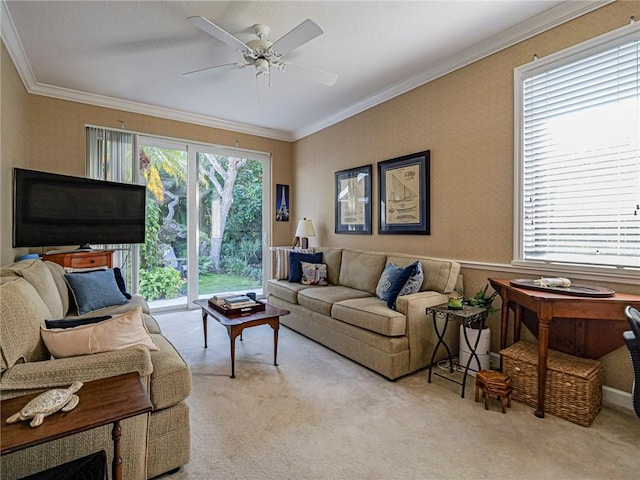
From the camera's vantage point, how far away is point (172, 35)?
2.75 meters

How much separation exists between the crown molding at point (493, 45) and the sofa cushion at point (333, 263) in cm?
193

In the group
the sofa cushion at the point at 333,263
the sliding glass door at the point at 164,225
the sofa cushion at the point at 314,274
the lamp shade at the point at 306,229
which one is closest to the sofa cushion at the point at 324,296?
the sofa cushion at the point at 314,274

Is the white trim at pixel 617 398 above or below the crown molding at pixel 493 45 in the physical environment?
below

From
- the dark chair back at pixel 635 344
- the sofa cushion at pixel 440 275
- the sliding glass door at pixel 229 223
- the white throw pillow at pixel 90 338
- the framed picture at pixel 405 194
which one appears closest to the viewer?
the dark chair back at pixel 635 344

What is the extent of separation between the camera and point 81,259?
3.43m

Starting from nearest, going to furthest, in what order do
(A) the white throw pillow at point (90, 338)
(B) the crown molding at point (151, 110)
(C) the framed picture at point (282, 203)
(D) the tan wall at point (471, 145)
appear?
(A) the white throw pillow at point (90, 338) < (D) the tan wall at point (471, 145) < (B) the crown molding at point (151, 110) < (C) the framed picture at point (282, 203)

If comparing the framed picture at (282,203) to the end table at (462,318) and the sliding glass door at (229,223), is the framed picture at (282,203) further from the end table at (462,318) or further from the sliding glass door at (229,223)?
the end table at (462,318)

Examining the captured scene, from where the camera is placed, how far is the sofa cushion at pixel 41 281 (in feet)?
6.63

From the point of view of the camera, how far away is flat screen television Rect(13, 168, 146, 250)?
3092 mm

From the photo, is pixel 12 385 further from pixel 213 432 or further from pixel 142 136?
pixel 142 136

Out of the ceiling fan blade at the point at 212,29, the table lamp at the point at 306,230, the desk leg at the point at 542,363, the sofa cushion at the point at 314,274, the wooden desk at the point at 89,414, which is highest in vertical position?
the ceiling fan blade at the point at 212,29

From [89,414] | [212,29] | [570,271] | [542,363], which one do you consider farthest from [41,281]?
[570,271]

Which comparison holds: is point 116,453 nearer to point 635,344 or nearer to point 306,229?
point 635,344

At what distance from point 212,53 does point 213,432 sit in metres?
3.13
